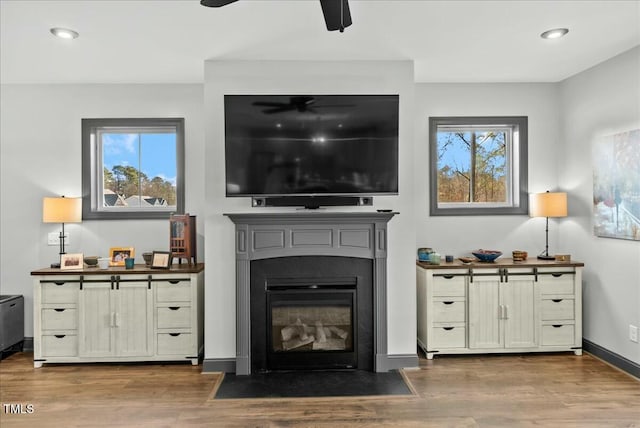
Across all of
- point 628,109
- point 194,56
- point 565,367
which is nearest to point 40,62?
point 194,56

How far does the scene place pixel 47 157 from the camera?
4.34 m

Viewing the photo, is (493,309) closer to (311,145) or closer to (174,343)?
(311,145)

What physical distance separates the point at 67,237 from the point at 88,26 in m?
2.20

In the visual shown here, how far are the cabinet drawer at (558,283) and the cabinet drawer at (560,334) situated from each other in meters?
0.30

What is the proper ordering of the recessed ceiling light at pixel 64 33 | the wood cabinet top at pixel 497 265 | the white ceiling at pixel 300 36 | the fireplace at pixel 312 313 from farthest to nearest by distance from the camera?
the wood cabinet top at pixel 497 265 → the fireplace at pixel 312 313 → the recessed ceiling light at pixel 64 33 → the white ceiling at pixel 300 36

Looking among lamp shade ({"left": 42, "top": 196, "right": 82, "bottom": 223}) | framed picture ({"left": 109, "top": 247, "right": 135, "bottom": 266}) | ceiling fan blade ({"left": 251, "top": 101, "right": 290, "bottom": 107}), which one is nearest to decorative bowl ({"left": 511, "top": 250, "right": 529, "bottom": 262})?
ceiling fan blade ({"left": 251, "top": 101, "right": 290, "bottom": 107})

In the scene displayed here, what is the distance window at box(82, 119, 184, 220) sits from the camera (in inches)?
173

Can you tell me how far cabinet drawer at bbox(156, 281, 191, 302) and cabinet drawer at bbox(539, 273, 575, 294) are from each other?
3.06 meters

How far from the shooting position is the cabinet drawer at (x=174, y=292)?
150 inches

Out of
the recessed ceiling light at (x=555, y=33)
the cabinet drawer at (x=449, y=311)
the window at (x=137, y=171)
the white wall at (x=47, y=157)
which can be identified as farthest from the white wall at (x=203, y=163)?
the recessed ceiling light at (x=555, y=33)

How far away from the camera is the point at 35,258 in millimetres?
4355

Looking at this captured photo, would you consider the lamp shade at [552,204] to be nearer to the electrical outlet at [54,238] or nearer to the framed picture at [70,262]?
the framed picture at [70,262]

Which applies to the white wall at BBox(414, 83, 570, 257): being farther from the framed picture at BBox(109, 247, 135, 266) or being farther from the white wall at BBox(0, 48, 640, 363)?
the framed picture at BBox(109, 247, 135, 266)

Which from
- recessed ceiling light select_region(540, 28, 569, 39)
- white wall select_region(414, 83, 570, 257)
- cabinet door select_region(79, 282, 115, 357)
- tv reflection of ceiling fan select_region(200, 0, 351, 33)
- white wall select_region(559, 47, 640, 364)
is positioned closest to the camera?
tv reflection of ceiling fan select_region(200, 0, 351, 33)
